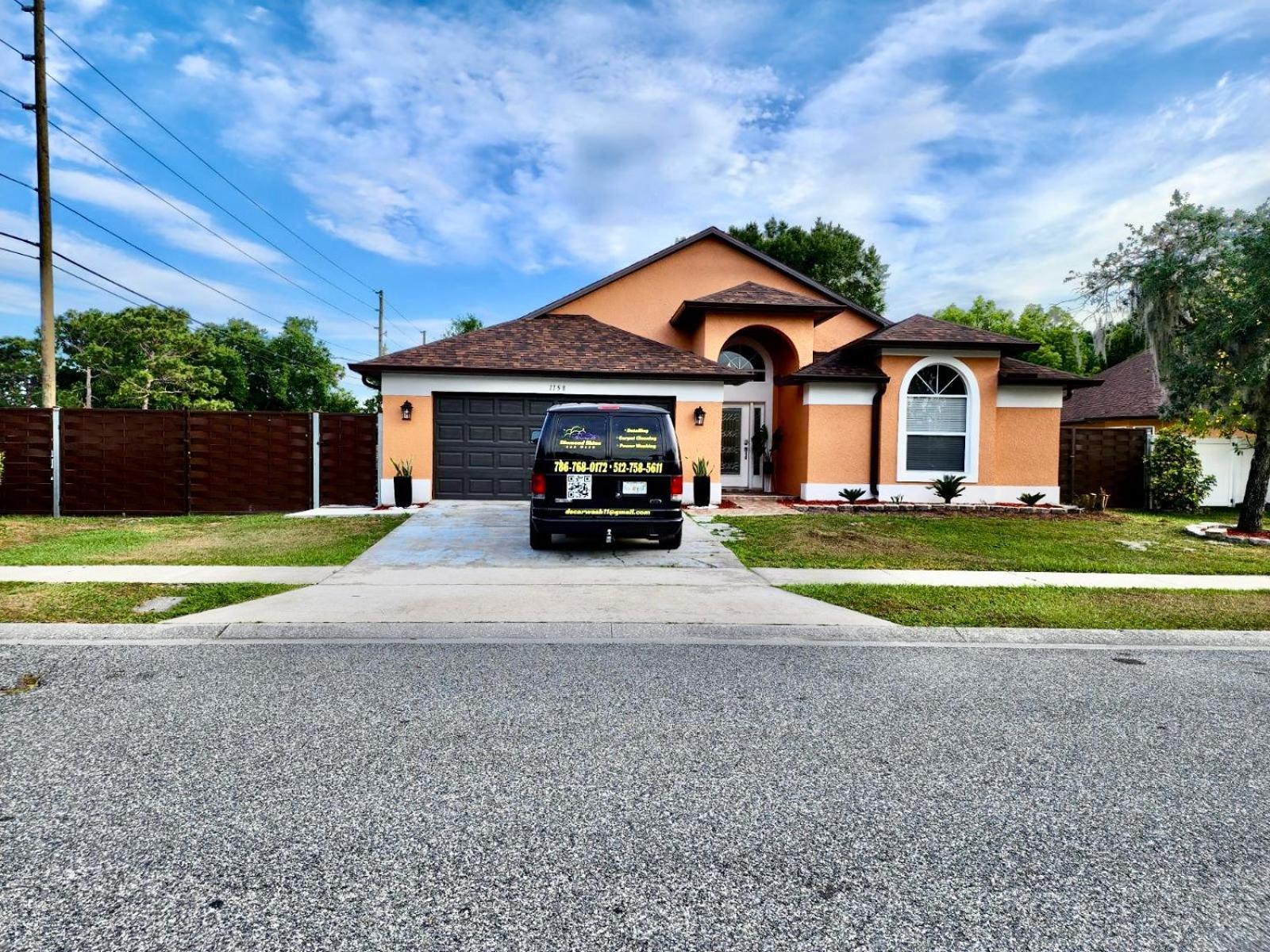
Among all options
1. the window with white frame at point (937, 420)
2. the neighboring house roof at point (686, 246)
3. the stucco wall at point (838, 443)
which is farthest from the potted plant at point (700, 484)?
the neighboring house roof at point (686, 246)

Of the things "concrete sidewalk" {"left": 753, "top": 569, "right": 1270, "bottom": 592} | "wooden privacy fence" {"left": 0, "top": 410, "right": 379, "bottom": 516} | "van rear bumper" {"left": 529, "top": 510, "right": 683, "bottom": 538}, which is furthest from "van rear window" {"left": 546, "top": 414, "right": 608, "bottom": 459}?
"wooden privacy fence" {"left": 0, "top": 410, "right": 379, "bottom": 516}

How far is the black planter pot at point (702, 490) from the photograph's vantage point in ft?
49.0

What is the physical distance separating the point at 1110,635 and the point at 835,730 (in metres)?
3.90

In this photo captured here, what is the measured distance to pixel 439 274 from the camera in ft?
139

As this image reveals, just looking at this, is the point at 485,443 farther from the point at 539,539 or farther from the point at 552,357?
the point at 539,539

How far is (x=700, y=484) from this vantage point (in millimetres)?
15062

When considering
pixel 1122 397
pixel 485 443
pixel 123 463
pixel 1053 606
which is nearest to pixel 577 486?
pixel 1053 606

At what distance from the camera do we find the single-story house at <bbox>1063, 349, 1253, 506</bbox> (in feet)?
56.4

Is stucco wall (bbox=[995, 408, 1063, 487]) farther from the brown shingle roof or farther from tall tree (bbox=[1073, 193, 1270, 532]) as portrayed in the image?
tall tree (bbox=[1073, 193, 1270, 532])

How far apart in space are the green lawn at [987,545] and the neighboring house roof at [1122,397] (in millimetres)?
11894

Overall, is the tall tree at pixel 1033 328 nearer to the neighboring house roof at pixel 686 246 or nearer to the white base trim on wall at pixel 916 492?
the neighboring house roof at pixel 686 246

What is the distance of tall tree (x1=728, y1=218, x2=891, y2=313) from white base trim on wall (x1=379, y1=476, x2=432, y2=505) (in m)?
29.3

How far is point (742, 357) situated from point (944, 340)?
5.29 m

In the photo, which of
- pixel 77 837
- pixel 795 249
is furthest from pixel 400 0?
pixel 795 249
